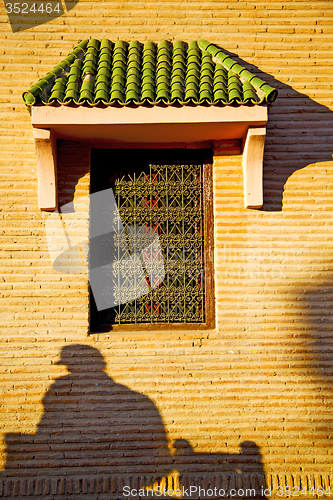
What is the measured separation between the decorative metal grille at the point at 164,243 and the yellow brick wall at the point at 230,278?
212 mm

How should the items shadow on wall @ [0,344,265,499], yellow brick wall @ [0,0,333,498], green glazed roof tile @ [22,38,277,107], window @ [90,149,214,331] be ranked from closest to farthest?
green glazed roof tile @ [22,38,277,107]
shadow on wall @ [0,344,265,499]
yellow brick wall @ [0,0,333,498]
window @ [90,149,214,331]

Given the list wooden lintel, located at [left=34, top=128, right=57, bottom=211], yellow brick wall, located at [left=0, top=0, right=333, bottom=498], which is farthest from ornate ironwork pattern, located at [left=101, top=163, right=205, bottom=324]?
wooden lintel, located at [left=34, top=128, right=57, bottom=211]

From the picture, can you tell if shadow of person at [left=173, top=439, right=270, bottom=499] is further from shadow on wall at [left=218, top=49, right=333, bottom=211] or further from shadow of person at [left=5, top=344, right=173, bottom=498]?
shadow on wall at [left=218, top=49, right=333, bottom=211]

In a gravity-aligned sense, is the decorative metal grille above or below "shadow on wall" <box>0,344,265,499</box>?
above

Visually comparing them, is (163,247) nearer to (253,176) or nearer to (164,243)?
(164,243)

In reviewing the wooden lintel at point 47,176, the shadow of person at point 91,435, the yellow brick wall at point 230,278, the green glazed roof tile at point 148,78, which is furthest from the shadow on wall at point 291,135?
the shadow of person at point 91,435

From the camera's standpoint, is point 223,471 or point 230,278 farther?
point 230,278

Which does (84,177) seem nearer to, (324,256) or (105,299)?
(105,299)

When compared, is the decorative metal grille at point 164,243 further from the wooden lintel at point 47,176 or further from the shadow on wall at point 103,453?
the shadow on wall at point 103,453

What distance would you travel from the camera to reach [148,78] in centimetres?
325

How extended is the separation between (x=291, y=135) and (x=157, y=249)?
1.85 m

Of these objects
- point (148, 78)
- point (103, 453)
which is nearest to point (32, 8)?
point (148, 78)

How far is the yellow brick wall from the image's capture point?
11.0 ft

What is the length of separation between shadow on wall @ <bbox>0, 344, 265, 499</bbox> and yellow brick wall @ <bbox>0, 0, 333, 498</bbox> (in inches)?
1.6
